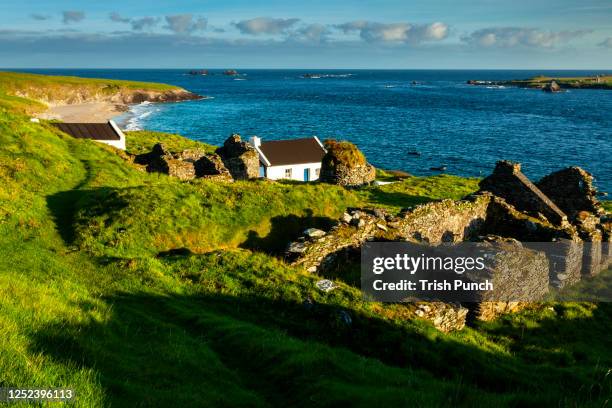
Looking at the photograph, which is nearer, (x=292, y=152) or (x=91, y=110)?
(x=292, y=152)

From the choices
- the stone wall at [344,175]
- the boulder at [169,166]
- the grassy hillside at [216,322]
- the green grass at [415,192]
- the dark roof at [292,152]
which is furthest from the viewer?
the dark roof at [292,152]

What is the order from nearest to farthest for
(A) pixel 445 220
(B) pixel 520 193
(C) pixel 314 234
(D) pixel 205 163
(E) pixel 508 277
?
(E) pixel 508 277 < (C) pixel 314 234 < (A) pixel 445 220 < (B) pixel 520 193 < (D) pixel 205 163

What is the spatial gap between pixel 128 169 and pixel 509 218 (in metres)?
29.7

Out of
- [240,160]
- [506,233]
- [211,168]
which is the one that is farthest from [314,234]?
[240,160]

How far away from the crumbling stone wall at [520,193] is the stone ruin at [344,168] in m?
18.0

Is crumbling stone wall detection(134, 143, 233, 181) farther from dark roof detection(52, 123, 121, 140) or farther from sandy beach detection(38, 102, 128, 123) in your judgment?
sandy beach detection(38, 102, 128, 123)

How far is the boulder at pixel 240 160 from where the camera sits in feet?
158

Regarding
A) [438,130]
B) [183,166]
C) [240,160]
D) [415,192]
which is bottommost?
[415,192]

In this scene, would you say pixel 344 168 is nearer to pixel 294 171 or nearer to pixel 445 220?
pixel 294 171

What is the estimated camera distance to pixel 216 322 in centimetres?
1356

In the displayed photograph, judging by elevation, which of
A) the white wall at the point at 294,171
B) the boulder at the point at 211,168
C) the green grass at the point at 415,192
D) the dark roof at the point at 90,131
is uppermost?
the dark roof at the point at 90,131

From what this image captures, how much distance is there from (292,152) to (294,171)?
3.67 m

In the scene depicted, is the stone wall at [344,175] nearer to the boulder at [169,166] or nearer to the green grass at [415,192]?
the green grass at [415,192]

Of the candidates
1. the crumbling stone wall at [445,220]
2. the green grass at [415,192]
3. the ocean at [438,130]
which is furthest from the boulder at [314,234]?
the ocean at [438,130]
